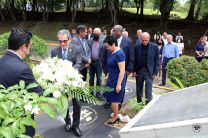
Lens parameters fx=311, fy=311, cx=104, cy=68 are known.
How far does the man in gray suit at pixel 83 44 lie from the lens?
6449mm

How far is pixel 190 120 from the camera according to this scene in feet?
5.05

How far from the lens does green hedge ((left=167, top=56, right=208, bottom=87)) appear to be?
7898 mm

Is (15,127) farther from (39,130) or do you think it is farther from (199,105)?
(39,130)

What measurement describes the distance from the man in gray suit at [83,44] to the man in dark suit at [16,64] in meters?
3.39

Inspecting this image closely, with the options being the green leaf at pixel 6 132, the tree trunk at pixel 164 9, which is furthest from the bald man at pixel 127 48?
the tree trunk at pixel 164 9

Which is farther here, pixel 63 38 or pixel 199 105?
pixel 63 38

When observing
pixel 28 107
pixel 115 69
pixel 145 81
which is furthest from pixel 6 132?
pixel 145 81

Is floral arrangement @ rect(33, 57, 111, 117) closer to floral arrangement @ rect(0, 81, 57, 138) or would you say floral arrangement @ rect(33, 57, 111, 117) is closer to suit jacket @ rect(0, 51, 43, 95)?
suit jacket @ rect(0, 51, 43, 95)

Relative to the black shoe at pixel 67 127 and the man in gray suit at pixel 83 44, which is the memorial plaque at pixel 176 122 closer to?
the black shoe at pixel 67 127

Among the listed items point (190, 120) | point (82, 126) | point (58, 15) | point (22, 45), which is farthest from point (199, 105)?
point (58, 15)

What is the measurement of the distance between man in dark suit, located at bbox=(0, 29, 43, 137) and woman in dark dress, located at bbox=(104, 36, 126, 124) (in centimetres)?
267

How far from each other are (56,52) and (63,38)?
46 cm

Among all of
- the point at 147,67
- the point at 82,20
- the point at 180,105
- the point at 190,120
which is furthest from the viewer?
the point at 82,20

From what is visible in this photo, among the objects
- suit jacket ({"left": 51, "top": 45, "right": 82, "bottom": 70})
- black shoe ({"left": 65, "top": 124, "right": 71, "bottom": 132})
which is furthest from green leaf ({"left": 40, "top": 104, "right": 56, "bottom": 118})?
black shoe ({"left": 65, "top": 124, "right": 71, "bottom": 132})
